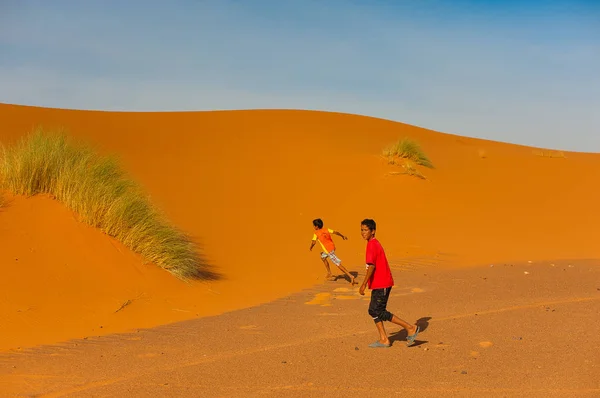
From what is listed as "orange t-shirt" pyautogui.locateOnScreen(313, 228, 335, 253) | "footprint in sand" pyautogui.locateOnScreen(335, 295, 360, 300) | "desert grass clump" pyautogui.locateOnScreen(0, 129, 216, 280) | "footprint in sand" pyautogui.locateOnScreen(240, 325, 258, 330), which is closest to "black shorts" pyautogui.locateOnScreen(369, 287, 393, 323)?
"footprint in sand" pyautogui.locateOnScreen(240, 325, 258, 330)

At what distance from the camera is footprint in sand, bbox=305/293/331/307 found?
10.2 metres

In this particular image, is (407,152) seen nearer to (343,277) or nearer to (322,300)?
(343,277)

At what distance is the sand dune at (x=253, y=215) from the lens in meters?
9.53

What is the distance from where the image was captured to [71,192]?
35.8 ft

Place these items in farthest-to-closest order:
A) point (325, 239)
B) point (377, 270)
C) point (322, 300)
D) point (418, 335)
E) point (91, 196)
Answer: point (325, 239) → point (91, 196) → point (322, 300) → point (418, 335) → point (377, 270)

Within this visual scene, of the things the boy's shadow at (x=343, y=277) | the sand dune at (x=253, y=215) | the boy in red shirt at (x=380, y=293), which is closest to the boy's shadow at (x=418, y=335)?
the boy in red shirt at (x=380, y=293)

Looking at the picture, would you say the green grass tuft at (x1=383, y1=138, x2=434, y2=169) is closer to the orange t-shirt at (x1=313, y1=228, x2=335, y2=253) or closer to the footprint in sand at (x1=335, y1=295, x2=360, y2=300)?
the orange t-shirt at (x1=313, y1=228, x2=335, y2=253)

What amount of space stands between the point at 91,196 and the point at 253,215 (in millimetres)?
6390

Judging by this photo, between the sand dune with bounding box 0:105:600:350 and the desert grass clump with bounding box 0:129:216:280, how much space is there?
22cm

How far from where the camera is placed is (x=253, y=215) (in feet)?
55.2

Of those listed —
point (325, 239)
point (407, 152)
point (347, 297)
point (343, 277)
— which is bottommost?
point (347, 297)

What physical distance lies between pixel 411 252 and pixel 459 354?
27.0ft

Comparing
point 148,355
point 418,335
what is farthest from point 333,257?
point 148,355

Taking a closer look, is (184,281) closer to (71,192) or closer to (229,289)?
(229,289)
